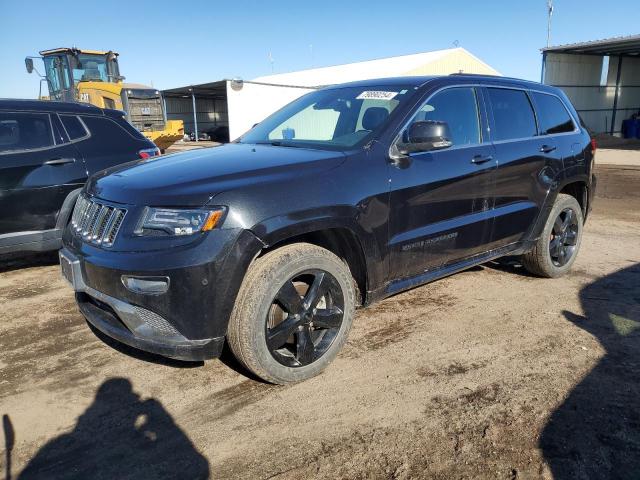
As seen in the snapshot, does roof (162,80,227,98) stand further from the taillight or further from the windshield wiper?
the windshield wiper

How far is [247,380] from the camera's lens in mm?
3236

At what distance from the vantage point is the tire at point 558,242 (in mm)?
4906

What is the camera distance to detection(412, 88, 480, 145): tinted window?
3.85 m

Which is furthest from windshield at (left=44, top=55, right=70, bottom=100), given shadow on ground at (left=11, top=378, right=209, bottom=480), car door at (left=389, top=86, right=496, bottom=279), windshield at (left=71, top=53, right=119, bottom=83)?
shadow on ground at (left=11, top=378, right=209, bottom=480)

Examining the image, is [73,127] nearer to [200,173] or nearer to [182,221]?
[200,173]

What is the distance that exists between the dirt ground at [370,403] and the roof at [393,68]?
84.6 feet

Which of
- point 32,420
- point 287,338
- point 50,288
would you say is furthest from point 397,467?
point 50,288

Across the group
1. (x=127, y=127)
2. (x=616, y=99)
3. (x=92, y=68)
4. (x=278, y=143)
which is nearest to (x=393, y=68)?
(x=616, y=99)

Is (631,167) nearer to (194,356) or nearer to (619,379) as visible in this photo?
(619,379)

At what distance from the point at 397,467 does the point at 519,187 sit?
287 cm

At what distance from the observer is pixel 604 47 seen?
24.3 meters

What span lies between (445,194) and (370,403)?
5.31ft

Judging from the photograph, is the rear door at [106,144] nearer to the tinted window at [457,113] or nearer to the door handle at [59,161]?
the door handle at [59,161]

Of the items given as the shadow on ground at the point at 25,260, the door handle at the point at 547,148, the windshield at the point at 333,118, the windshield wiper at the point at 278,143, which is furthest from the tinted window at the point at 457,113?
the shadow on ground at the point at 25,260
